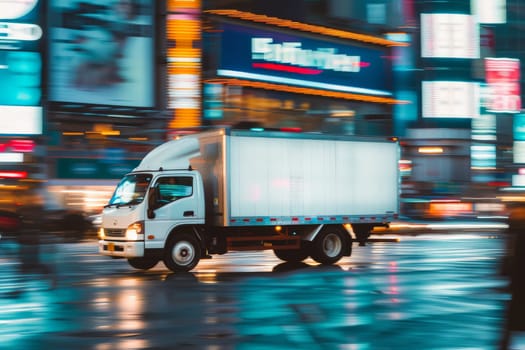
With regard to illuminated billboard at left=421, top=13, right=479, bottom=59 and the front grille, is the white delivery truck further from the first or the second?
illuminated billboard at left=421, top=13, right=479, bottom=59

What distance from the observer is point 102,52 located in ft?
137

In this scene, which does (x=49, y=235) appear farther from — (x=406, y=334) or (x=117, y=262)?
(x=406, y=334)

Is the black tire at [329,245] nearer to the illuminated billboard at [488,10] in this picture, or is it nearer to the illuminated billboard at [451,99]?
the illuminated billboard at [451,99]

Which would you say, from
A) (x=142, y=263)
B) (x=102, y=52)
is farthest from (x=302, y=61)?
(x=142, y=263)

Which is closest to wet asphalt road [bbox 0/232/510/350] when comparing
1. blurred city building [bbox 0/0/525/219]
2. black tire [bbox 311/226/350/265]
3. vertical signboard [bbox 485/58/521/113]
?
black tire [bbox 311/226/350/265]

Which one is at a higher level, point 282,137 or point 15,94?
point 15,94

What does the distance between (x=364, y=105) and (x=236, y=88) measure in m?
10.0

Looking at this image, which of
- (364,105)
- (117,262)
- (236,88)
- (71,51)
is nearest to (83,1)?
(71,51)

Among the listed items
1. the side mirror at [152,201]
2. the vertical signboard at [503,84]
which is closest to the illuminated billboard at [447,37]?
the vertical signboard at [503,84]

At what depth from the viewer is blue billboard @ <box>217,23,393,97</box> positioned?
1655 inches

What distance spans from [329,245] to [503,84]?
50.9 metres

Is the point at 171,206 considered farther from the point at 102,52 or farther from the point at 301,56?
the point at 301,56

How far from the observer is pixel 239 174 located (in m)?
19.8

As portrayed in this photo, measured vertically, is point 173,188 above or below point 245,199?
above
